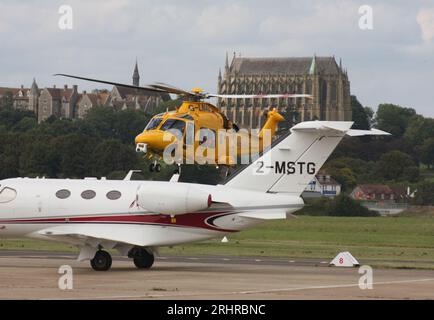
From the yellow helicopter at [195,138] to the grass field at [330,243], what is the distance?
13.8 ft

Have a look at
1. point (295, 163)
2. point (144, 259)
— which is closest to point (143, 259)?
point (144, 259)

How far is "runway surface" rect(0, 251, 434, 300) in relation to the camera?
34.8m

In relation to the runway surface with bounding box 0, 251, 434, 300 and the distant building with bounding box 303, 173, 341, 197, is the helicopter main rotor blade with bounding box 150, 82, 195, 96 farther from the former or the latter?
the distant building with bounding box 303, 173, 341, 197

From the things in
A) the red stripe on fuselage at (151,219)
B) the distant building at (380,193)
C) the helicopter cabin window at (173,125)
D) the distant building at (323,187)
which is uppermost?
the helicopter cabin window at (173,125)

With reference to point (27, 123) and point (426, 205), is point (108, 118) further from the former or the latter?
point (426, 205)

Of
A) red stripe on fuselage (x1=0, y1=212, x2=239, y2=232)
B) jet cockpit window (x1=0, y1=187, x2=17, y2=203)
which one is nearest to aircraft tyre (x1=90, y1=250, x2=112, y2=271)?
red stripe on fuselage (x1=0, y1=212, x2=239, y2=232)

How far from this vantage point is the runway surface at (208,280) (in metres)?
34.8

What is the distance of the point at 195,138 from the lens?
55188 mm

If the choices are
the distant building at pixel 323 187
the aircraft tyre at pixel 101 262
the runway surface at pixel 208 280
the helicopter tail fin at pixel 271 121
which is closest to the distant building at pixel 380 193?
the distant building at pixel 323 187

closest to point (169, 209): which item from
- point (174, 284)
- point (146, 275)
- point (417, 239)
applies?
point (146, 275)

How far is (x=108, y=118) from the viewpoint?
185 metres

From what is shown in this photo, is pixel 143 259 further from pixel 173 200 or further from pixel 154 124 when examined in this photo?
pixel 154 124

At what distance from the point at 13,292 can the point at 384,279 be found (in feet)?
40.5

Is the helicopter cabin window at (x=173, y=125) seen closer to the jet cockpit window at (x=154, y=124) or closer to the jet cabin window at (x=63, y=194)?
the jet cockpit window at (x=154, y=124)
